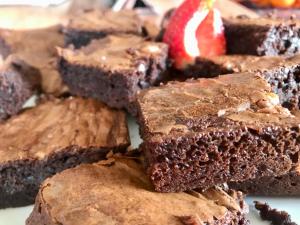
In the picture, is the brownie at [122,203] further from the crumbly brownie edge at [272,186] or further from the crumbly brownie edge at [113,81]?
the crumbly brownie edge at [113,81]

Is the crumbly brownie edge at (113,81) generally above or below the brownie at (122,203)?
above

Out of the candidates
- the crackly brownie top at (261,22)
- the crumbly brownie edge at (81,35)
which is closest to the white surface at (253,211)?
the crackly brownie top at (261,22)

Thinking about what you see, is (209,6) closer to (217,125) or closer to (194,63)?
(194,63)

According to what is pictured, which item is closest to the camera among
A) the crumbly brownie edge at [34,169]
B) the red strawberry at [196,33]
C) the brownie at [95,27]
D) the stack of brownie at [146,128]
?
the stack of brownie at [146,128]

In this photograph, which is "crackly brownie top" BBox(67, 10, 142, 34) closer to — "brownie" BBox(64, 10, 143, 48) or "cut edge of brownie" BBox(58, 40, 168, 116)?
"brownie" BBox(64, 10, 143, 48)

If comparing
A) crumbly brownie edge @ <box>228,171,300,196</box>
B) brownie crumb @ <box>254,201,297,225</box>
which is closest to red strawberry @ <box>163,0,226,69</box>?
crumbly brownie edge @ <box>228,171,300,196</box>

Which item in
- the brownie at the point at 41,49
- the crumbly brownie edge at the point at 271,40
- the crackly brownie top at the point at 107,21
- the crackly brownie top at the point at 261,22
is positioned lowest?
the brownie at the point at 41,49
